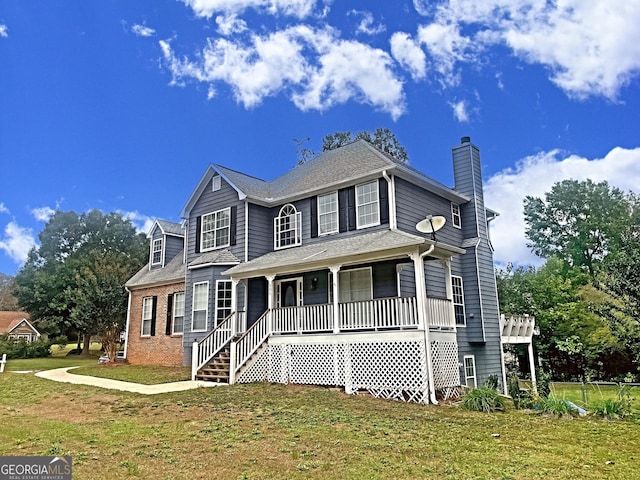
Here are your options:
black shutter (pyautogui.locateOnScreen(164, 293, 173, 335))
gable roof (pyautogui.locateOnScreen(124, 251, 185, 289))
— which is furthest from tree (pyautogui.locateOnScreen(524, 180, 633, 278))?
black shutter (pyautogui.locateOnScreen(164, 293, 173, 335))

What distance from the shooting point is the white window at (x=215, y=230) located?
17516 millimetres

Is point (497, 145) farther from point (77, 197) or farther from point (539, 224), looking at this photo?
point (77, 197)

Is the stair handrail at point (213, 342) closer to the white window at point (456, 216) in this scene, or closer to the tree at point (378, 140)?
the white window at point (456, 216)

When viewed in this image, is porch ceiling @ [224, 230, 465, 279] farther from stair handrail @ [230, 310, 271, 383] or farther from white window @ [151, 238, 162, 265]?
white window @ [151, 238, 162, 265]

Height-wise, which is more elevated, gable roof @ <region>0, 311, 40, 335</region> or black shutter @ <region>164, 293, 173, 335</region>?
gable roof @ <region>0, 311, 40, 335</region>

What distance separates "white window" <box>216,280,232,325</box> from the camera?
16.3 m

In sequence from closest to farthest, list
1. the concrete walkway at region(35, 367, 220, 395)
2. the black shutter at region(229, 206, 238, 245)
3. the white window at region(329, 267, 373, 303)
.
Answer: the concrete walkway at region(35, 367, 220, 395) < the white window at region(329, 267, 373, 303) < the black shutter at region(229, 206, 238, 245)

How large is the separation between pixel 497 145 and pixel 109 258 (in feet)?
77.0

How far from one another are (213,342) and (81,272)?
18.1 metres

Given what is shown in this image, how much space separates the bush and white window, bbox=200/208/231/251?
426 inches

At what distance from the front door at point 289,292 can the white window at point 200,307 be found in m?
2.79

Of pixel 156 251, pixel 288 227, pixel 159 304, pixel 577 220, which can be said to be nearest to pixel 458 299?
pixel 288 227

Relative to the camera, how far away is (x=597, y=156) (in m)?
32.4

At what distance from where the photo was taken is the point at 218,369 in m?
14.0
